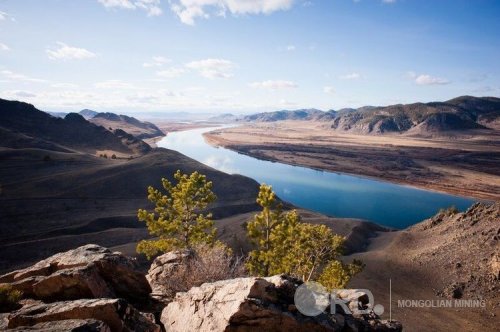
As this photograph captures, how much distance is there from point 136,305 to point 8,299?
178 inches

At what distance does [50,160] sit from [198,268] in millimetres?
67887

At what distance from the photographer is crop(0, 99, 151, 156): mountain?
107000mm

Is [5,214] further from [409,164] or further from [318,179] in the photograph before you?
[409,164]

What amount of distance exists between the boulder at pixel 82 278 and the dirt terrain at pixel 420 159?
82.4m

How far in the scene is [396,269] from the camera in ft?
125

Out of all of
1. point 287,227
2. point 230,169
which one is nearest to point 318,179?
point 230,169

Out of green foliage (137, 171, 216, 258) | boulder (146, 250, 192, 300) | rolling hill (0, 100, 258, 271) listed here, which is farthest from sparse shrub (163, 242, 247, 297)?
rolling hill (0, 100, 258, 271)

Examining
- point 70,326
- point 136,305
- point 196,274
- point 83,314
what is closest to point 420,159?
point 196,274

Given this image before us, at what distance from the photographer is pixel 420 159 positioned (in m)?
121

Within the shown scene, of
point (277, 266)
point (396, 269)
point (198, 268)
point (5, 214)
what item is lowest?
point (396, 269)

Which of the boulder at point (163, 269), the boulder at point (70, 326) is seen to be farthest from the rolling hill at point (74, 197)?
the boulder at point (70, 326)

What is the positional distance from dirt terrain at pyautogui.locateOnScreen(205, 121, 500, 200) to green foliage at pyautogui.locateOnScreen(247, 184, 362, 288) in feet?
228

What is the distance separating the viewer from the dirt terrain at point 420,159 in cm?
8979

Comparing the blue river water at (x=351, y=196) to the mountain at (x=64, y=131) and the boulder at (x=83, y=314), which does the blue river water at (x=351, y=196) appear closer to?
the mountain at (x=64, y=131)
